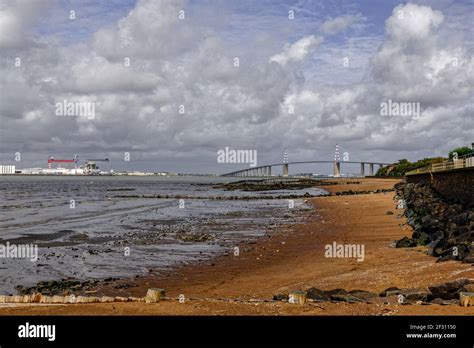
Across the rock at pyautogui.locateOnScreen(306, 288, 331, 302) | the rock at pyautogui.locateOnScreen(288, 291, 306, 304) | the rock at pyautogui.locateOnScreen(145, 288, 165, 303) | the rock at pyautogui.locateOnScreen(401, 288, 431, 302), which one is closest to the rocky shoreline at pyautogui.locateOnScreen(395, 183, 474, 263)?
the rock at pyautogui.locateOnScreen(401, 288, 431, 302)

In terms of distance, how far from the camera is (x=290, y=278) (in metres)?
14.4

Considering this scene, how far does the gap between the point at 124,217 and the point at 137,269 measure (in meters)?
21.3

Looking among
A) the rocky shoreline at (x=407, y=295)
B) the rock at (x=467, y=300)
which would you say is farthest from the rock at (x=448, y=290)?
the rock at (x=467, y=300)

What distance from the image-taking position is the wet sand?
9469 mm

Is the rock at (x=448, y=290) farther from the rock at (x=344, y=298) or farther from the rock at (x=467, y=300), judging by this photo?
the rock at (x=344, y=298)

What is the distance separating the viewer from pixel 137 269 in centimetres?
1681

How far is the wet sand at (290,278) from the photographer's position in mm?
9469

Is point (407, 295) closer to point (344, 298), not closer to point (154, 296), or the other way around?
point (344, 298)

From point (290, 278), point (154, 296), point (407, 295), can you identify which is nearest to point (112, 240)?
point (290, 278)

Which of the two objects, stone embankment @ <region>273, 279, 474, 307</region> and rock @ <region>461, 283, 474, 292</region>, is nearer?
stone embankment @ <region>273, 279, 474, 307</region>

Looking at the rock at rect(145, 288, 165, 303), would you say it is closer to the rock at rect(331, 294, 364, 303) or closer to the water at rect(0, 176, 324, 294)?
the rock at rect(331, 294, 364, 303)

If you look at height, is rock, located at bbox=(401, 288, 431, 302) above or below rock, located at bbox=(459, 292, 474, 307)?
below
